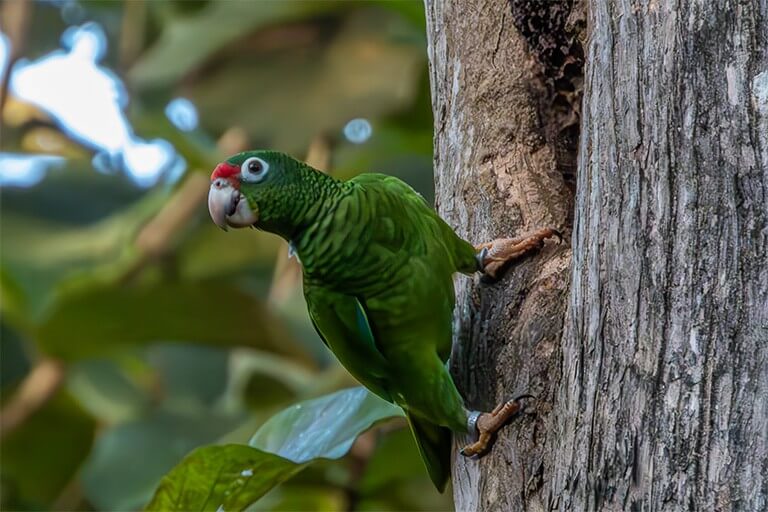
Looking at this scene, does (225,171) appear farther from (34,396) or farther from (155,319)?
(34,396)

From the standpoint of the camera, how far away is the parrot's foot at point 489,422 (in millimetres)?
1457

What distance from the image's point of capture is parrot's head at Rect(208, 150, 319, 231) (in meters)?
1.69

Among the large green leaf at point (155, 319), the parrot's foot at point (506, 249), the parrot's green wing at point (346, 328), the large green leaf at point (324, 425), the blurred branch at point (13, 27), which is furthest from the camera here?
the blurred branch at point (13, 27)

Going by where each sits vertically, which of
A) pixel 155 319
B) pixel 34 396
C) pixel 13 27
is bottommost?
pixel 34 396

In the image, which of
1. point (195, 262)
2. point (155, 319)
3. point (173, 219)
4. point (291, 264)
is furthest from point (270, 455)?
point (195, 262)

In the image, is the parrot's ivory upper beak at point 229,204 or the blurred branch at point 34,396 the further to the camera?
the blurred branch at point 34,396

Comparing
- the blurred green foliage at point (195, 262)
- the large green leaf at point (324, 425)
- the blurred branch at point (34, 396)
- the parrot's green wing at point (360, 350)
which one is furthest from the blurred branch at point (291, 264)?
the parrot's green wing at point (360, 350)

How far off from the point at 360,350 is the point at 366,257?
169mm

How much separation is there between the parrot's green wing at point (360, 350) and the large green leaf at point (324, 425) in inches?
3.8

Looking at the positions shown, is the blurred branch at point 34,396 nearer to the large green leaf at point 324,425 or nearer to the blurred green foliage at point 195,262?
the blurred green foliage at point 195,262

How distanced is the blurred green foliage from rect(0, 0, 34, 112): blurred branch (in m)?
0.08

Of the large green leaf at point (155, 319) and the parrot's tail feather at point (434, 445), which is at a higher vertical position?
the large green leaf at point (155, 319)

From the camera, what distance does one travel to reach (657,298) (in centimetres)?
121

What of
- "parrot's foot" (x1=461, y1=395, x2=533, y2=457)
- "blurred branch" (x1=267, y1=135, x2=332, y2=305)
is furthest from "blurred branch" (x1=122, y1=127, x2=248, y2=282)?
"parrot's foot" (x1=461, y1=395, x2=533, y2=457)
